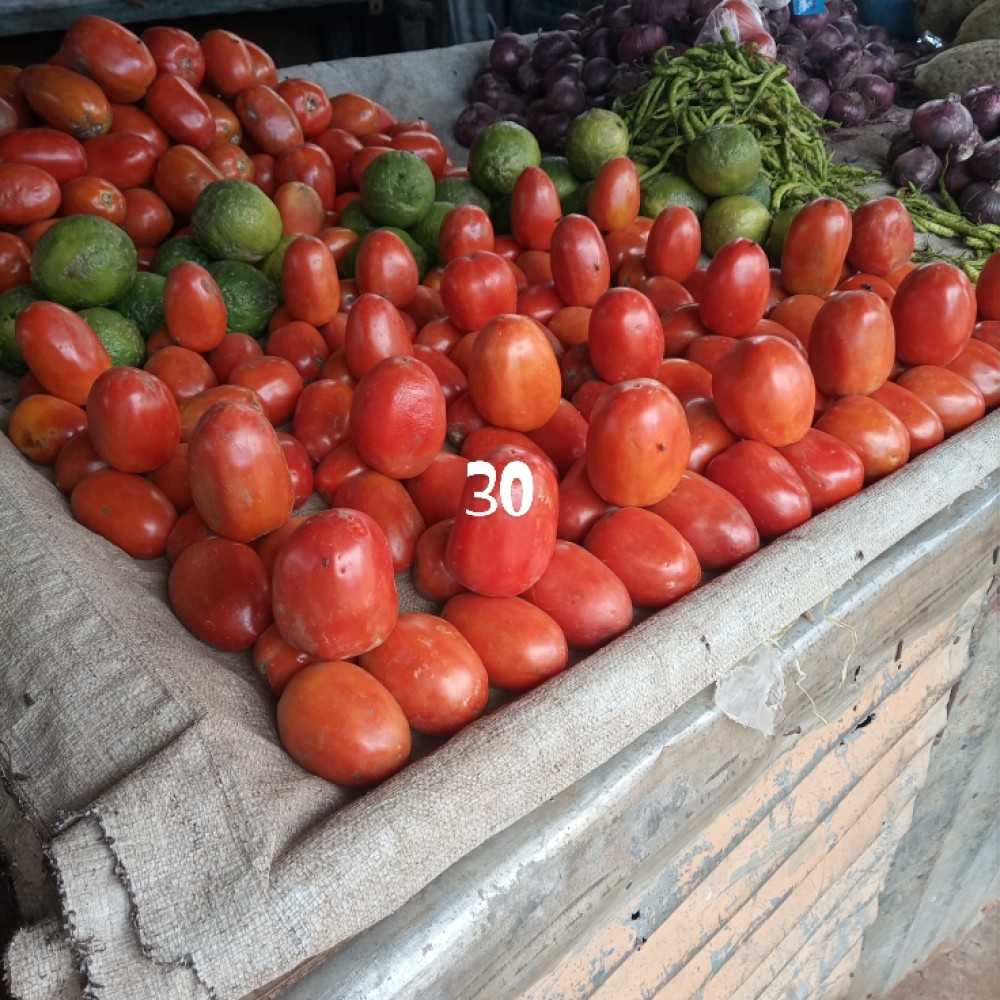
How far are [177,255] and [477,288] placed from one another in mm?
899

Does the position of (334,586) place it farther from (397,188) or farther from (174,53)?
(174,53)

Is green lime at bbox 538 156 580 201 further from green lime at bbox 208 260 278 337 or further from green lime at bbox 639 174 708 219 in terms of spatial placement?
green lime at bbox 208 260 278 337

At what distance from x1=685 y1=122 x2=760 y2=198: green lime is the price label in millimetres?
1859

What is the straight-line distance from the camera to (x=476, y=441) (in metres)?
1.57

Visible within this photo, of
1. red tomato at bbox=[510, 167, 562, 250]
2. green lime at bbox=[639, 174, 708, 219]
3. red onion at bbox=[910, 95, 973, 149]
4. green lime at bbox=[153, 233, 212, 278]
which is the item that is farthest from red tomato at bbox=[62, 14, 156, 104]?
red onion at bbox=[910, 95, 973, 149]

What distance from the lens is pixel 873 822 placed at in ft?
6.73

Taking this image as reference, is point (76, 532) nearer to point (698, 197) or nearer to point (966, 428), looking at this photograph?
point (966, 428)

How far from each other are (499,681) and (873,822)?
1.30 metres

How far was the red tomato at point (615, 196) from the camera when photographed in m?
2.44

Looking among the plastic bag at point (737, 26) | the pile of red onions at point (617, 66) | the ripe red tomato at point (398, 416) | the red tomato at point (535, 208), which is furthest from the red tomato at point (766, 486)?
the pile of red onions at point (617, 66)

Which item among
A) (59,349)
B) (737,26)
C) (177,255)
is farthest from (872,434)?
(737,26)

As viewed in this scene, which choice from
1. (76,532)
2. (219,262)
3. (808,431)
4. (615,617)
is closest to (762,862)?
(615,617)

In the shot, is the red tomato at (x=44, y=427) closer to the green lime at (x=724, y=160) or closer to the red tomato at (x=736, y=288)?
the red tomato at (x=736, y=288)

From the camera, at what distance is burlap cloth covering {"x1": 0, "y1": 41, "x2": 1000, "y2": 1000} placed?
87 cm
